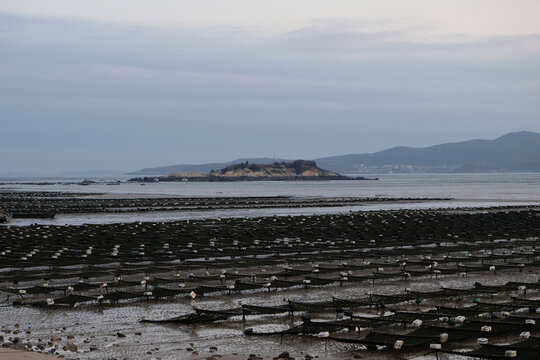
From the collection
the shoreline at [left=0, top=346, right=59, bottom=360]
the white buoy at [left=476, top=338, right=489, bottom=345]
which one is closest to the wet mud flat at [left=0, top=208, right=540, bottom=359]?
the white buoy at [left=476, top=338, right=489, bottom=345]

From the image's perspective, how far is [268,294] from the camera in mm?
21562

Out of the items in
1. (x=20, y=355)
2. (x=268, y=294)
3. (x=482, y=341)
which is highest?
(x=482, y=341)

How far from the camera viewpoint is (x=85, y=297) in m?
20.6

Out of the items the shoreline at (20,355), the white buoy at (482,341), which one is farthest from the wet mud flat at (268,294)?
the shoreline at (20,355)

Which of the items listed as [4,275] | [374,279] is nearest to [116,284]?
[4,275]

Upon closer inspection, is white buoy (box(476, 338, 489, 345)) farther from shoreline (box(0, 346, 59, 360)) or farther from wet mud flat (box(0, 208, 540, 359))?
shoreline (box(0, 346, 59, 360))

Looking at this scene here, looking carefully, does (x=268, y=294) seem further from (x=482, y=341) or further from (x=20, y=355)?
(x=20, y=355)

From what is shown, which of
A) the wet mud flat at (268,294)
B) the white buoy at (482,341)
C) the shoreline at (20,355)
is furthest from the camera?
the wet mud flat at (268,294)

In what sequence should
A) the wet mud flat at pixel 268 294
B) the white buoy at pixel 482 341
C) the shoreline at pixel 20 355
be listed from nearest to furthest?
1. the shoreline at pixel 20 355
2. the white buoy at pixel 482 341
3. the wet mud flat at pixel 268 294

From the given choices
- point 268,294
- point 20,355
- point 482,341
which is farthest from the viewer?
point 268,294

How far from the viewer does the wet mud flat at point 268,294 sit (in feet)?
49.8

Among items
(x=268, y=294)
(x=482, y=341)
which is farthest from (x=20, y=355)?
(x=482, y=341)

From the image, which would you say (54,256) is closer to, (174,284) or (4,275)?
(4,275)

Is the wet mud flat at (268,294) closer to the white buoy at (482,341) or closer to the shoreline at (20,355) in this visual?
the white buoy at (482,341)
